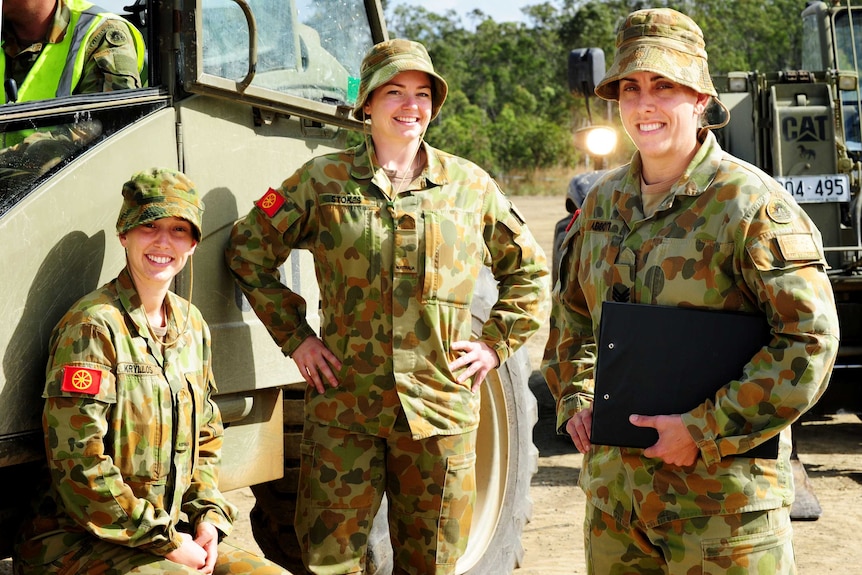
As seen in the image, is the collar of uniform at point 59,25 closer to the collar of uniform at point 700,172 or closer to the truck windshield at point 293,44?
the truck windshield at point 293,44

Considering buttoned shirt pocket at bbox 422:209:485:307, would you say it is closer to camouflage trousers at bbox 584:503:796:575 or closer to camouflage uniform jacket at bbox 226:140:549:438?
camouflage uniform jacket at bbox 226:140:549:438

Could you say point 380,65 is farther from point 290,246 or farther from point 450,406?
point 450,406

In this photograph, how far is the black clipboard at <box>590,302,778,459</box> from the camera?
2.41 meters

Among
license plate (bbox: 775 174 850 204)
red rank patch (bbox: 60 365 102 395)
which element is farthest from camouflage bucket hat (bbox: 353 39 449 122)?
license plate (bbox: 775 174 850 204)

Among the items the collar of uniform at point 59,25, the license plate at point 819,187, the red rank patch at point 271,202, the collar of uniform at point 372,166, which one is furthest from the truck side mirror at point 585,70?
the collar of uniform at point 59,25

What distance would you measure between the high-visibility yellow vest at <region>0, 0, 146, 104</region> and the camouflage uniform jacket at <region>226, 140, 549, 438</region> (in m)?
0.62

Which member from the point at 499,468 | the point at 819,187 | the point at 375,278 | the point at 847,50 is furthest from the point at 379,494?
the point at 847,50

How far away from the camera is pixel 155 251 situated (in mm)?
2869

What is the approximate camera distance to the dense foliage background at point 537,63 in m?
29.7

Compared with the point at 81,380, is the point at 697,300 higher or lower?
higher

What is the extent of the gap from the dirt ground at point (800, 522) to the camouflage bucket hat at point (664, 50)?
268cm

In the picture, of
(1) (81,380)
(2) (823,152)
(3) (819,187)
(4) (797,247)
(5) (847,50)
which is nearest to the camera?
(4) (797,247)

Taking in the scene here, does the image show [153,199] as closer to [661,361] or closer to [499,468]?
[661,361]

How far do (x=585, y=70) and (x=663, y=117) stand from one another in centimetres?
374
